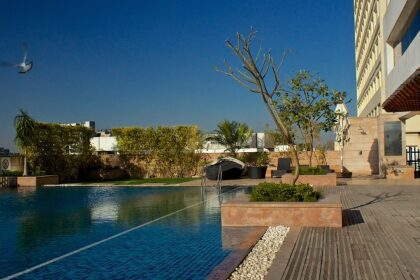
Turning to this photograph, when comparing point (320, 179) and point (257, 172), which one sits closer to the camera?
point (320, 179)

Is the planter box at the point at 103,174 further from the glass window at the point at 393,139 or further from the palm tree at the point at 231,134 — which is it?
the glass window at the point at 393,139

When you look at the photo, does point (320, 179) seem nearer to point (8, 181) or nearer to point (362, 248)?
point (362, 248)

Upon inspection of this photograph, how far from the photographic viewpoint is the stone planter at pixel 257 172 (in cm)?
2728

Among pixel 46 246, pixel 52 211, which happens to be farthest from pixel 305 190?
pixel 52 211

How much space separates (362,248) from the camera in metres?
7.65

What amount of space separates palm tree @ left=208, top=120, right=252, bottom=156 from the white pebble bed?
21933 mm

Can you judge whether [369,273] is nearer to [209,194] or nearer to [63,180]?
[209,194]

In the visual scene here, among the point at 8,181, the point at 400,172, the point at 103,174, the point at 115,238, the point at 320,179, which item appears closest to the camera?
the point at 115,238

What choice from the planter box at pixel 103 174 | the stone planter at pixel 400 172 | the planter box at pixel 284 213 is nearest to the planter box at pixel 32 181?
the planter box at pixel 103 174

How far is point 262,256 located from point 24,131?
2333 cm

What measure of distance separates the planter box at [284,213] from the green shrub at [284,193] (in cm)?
31

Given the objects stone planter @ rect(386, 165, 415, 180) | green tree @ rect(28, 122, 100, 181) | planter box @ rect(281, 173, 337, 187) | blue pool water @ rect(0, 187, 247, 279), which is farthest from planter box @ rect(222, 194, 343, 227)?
green tree @ rect(28, 122, 100, 181)

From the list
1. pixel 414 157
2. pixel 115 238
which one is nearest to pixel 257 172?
pixel 414 157

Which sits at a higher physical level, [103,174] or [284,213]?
[284,213]
